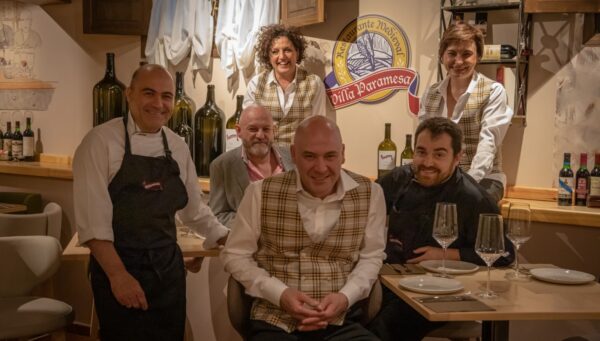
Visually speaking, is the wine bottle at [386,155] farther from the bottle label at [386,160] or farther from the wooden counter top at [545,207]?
the wooden counter top at [545,207]

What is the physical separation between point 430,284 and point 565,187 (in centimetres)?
189

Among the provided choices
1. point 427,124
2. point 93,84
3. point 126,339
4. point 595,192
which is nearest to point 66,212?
point 93,84

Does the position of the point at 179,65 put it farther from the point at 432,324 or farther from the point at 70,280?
the point at 432,324

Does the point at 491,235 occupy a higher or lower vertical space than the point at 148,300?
higher

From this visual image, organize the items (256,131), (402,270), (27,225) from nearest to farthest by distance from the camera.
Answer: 1. (402,270)
2. (256,131)
3. (27,225)

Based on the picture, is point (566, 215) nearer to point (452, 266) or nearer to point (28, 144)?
point (452, 266)

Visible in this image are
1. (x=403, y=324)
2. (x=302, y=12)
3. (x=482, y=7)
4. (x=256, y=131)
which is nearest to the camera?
(x=403, y=324)

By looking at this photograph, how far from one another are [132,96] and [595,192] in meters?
2.62

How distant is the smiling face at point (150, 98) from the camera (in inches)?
96.1

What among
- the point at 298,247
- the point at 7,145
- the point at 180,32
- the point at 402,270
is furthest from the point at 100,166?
the point at 7,145

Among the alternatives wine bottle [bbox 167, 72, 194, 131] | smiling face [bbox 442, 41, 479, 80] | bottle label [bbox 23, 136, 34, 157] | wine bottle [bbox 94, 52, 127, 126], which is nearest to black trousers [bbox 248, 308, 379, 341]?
smiling face [bbox 442, 41, 479, 80]

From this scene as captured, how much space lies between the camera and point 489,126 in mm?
3592

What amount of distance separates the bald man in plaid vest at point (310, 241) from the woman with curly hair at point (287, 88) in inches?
77.8

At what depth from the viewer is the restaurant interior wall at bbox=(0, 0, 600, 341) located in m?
4.03
